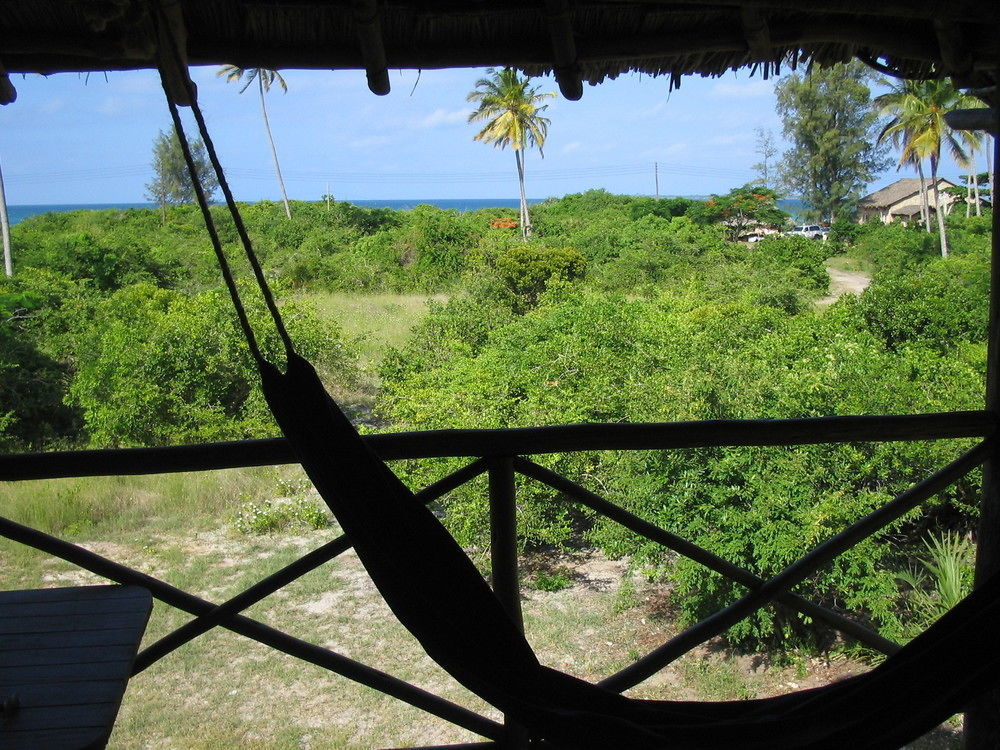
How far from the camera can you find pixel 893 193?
80.1ft

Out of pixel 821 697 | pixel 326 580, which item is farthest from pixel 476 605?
pixel 326 580

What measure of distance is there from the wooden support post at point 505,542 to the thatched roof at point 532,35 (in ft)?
1.94

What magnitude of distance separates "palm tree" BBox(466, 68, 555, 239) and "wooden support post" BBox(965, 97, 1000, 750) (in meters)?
16.3

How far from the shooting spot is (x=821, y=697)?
0.98m

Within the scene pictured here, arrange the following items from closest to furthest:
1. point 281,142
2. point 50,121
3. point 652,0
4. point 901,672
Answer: point 901,672, point 652,0, point 281,142, point 50,121

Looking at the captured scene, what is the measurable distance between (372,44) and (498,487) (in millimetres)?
644

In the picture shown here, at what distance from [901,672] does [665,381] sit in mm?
4342

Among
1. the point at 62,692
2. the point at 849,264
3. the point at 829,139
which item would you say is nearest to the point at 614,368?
the point at 62,692

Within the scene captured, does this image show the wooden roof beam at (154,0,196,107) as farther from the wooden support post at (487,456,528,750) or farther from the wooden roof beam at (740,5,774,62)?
the wooden roof beam at (740,5,774,62)

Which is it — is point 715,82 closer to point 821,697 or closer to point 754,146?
point 821,697

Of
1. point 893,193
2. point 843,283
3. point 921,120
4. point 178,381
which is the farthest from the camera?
point 893,193

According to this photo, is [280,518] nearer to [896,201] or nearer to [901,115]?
[901,115]

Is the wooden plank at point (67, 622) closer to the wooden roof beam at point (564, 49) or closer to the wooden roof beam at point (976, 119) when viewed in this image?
the wooden roof beam at point (564, 49)

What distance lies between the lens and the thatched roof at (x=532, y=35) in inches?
48.1
